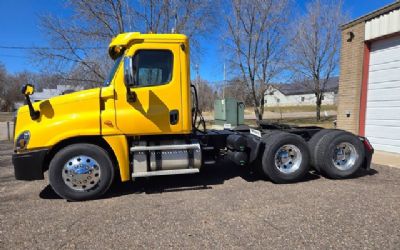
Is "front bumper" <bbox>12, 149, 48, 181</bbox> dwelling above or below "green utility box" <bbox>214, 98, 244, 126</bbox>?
below

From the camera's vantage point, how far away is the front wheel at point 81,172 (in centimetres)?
517

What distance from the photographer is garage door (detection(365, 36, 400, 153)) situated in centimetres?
916

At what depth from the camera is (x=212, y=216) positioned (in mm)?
4461

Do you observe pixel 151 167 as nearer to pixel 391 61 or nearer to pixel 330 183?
pixel 330 183

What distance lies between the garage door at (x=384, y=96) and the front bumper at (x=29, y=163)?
939 cm

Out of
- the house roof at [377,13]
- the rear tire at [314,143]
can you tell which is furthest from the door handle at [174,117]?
the house roof at [377,13]

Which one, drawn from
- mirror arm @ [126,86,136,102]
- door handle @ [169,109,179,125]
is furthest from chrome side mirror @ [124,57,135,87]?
door handle @ [169,109,179,125]

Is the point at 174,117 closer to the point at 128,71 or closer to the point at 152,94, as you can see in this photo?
the point at 152,94

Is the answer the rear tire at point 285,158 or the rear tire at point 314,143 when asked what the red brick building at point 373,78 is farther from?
the rear tire at point 285,158

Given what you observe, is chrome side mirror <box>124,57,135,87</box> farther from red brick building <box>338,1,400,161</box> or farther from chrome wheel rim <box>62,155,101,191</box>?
red brick building <box>338,1,400,161</box>

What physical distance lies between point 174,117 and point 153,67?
3.21 ft

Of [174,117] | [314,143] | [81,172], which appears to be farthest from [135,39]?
[314,143]

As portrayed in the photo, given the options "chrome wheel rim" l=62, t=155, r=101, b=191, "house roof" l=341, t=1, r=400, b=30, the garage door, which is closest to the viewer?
"chrome wheel rim" l=62, t=155, r=101, b=191

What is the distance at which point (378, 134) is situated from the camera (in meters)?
9.80
